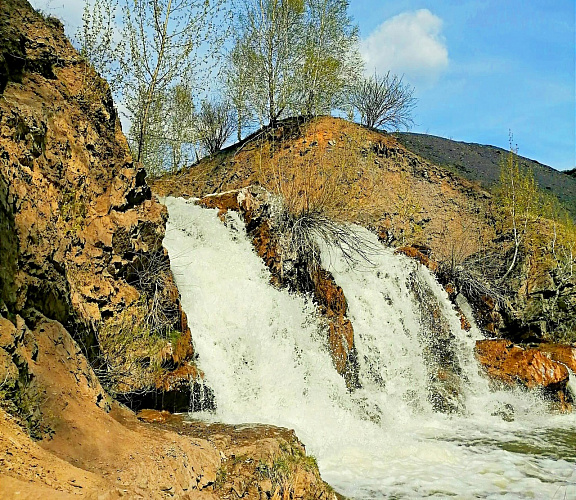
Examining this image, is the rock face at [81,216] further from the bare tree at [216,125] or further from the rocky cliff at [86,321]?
the bare tree at [216,125]

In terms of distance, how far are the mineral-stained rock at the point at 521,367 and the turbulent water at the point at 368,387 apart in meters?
0.28

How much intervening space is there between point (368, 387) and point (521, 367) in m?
3.81

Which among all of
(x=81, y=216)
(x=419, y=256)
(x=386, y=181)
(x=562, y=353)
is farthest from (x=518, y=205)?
(x=81, y=216)

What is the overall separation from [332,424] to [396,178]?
1730 cm

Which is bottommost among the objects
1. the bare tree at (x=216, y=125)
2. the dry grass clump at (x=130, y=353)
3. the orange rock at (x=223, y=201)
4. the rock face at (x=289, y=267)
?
the dry grass clump at (x=130, y=353)

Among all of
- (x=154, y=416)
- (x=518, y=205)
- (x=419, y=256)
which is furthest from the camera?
(x=518, y=205)

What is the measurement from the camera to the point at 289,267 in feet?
32.1

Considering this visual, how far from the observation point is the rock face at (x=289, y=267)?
9175mm

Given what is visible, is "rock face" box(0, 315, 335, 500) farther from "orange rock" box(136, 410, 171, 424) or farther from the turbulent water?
the turbulent water

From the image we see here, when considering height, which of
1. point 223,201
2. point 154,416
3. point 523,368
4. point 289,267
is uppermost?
point 223,201

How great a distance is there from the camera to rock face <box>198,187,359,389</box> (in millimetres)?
9175

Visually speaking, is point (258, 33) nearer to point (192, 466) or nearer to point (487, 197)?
point (487, 197)

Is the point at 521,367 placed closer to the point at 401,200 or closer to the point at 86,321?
the point at 86,321

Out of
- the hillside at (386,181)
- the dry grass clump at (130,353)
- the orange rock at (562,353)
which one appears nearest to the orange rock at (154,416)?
the dry grass clump at (130,353)
